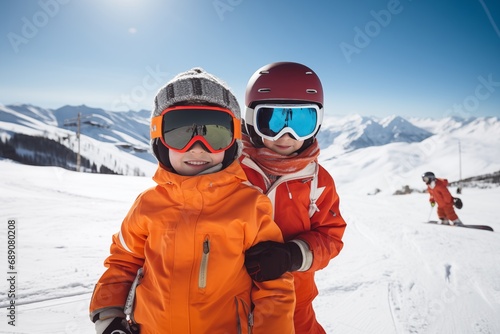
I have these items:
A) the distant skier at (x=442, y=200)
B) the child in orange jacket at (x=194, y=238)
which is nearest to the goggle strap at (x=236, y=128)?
the child in orange jacket at (x=194, y=238)

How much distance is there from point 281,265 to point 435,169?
121 m

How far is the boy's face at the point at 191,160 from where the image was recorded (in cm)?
157

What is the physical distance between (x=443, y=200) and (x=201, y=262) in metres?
9.46

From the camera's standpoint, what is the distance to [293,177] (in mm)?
1747

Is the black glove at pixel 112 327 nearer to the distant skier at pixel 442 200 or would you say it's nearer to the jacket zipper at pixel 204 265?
the jacket zipper at pixel 204 265

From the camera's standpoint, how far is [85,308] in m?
2.56

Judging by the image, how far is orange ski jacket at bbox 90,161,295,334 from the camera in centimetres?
131

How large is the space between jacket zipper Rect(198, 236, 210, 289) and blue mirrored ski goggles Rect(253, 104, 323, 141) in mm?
872

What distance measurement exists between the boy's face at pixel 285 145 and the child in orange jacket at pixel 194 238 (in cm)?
36

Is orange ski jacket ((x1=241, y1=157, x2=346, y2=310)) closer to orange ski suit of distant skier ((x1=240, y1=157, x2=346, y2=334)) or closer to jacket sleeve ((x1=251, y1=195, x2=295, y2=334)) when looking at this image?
orange ski suit of distant skier ((x1=240, y1=157, x2=346, y2=334))

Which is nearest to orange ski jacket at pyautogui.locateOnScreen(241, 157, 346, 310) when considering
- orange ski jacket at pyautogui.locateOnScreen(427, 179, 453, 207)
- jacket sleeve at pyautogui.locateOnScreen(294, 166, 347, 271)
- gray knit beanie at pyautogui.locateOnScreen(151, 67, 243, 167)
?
jacket sleeve at pyautogui.locateOnScreen(294, 166, 347, 271)

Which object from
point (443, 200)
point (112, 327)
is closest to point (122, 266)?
point (112, 327)

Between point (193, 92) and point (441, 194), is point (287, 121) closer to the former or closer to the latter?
point (193, 92)

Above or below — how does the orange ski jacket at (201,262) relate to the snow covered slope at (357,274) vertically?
above
